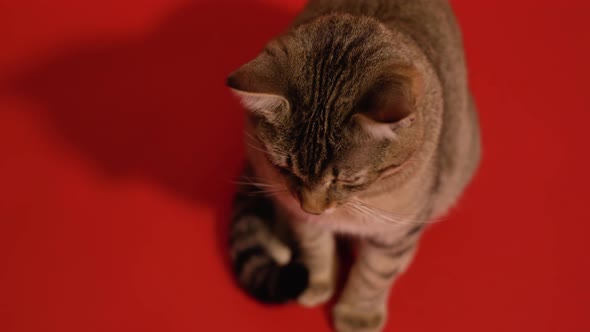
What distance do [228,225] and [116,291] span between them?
0.32 metres

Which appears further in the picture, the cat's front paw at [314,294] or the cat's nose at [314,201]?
the cat's front paw at [314,294]

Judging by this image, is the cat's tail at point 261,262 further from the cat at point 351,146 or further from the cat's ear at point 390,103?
the cat's ear at point 390,103

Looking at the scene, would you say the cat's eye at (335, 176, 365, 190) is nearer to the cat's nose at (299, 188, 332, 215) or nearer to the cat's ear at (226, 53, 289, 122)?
the cat's nose at (299, 188, 332, 215)

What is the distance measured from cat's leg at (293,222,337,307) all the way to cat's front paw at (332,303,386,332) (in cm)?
6

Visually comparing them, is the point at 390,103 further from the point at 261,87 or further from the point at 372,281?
the point at 372,281

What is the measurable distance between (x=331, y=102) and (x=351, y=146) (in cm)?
8

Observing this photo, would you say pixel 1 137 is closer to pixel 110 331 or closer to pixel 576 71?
pixel 110 331

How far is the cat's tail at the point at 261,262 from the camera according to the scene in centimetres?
130

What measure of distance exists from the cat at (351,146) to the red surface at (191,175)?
4.7 inches

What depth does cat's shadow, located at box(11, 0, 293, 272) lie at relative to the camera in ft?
5.16

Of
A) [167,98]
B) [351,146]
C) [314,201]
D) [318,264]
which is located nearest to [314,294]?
[318,264]

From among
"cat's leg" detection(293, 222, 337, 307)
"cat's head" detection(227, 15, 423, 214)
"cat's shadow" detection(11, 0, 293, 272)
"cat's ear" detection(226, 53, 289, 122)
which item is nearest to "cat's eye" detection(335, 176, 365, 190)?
"cat's head" detection(227, 15, 423, 214)

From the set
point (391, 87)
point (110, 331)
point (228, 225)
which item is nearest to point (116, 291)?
point (110, 331)

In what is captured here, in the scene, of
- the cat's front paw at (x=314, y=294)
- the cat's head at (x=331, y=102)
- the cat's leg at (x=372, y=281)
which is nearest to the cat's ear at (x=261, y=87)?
the cat's head at (x=331, y=102)
